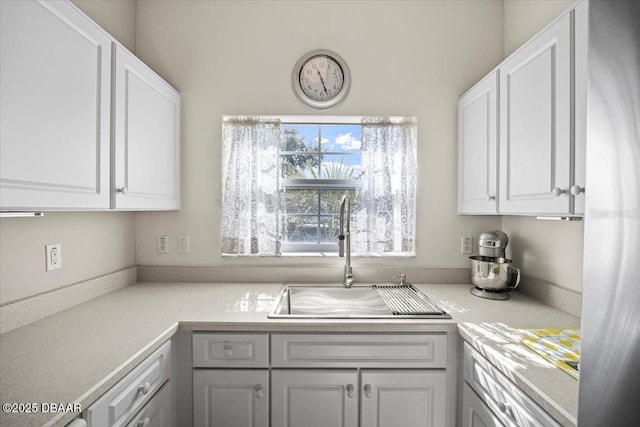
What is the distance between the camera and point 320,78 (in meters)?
2.13

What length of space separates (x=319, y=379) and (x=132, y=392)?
0.74 metres

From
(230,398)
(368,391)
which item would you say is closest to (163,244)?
(230,398)

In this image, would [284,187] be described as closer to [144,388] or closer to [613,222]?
[144,388]

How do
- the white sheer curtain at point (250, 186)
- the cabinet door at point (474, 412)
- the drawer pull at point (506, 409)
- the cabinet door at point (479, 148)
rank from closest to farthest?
1. the drawer pull at point (506, 409)
2. the cabinet door at point (474, 412)
3. the cabinet door at point (479, 148)
4. the white sheer curtain at point (250, 186)

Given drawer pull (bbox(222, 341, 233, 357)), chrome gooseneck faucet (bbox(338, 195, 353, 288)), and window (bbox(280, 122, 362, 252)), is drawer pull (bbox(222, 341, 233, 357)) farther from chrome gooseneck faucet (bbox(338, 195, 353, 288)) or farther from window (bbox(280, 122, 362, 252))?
window (bbox(280, 122, 362, 252))

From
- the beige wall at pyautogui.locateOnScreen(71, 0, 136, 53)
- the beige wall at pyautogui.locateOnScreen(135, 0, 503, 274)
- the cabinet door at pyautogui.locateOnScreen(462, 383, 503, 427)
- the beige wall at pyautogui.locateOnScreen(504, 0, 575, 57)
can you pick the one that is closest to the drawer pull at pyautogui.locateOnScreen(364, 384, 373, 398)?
the cabinet door at pyautogui.locateOnScreen(462, 383, 503, 427)

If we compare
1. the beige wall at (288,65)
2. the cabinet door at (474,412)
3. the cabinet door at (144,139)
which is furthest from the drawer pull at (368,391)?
the cabinet door at (144,139)

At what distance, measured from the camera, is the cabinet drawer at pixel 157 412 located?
46.1 inches

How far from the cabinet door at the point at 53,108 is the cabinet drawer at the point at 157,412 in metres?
0.79

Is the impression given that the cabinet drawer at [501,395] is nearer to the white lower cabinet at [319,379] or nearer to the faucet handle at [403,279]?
the white lower cabinet at [319,379]

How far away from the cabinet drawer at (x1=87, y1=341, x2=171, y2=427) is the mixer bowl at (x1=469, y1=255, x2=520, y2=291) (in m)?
1.60

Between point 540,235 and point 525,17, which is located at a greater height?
point 525,17

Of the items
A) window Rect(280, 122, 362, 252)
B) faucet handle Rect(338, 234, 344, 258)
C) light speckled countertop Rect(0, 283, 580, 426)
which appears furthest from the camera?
window Rect(280, 122, 362, 252)

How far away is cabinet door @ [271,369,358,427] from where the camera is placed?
146 centimetres
